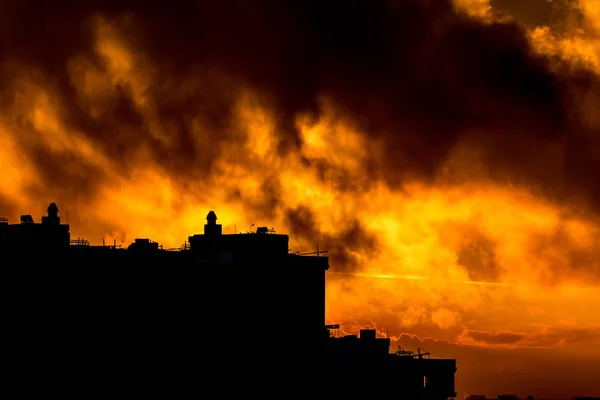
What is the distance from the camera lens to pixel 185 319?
123 m

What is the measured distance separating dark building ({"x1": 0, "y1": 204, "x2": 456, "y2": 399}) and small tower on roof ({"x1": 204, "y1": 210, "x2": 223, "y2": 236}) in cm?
20

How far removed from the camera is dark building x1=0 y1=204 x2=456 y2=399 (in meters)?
108

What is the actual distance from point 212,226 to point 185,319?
13919 mm

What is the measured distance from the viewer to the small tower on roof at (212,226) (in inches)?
5231

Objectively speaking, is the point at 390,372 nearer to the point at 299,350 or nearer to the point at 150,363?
the point at 299,350

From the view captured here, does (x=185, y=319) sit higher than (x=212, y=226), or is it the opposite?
(x=212, y=226)

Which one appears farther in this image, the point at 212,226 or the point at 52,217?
the point at 212,226

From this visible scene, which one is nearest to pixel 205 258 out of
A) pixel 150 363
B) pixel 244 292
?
pixel 244 292

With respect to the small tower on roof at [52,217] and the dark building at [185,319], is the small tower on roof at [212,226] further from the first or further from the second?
the small tower on roof at [52,217]

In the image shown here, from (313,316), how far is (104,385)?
32155 mm

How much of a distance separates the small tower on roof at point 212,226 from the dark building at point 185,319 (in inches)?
7.9

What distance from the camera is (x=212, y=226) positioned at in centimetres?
13350

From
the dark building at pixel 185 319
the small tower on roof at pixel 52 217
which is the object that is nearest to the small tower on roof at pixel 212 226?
the dark building at pixel 185 319

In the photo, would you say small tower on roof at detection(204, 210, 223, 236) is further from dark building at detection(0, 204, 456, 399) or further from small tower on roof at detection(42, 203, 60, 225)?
small tower on roof at detection(42, 203, 60, 225)
